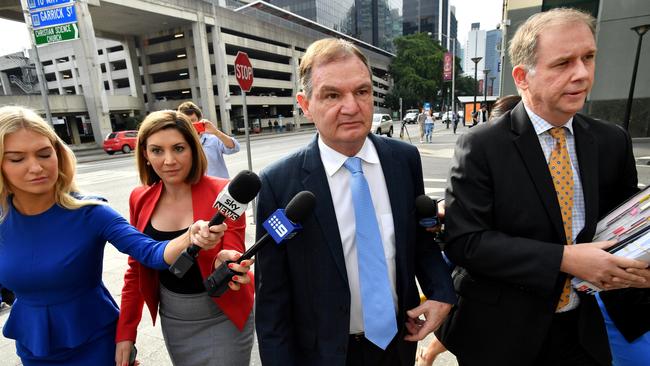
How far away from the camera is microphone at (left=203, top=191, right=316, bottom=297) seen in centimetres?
126

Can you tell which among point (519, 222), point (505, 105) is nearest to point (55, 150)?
point (519, 222)

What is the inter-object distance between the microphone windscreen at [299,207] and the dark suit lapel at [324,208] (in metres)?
0.15

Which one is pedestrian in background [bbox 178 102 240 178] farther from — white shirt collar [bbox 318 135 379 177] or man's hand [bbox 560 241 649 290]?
man's hand [bbox 560 241 649 290]

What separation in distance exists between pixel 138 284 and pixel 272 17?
171ft

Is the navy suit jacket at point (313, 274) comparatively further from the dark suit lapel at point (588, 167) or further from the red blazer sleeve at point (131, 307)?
the red blazer sleeve at point (131, 307)

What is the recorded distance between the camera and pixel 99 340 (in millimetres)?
1776

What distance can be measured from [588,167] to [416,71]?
64776 millimetres

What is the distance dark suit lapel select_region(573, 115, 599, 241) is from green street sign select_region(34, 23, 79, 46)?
1387cm

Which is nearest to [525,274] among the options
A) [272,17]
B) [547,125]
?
[547,125]

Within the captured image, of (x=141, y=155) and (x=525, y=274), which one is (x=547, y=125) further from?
(x=141, y=155)

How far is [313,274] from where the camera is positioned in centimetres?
150

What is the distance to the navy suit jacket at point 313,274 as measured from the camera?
1.47 m

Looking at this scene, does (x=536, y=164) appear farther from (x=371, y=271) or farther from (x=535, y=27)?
(x=371, y=271)

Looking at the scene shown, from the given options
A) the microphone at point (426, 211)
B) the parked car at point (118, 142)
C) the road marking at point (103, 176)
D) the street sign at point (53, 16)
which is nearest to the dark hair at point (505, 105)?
the microphone at point (426, 211)
